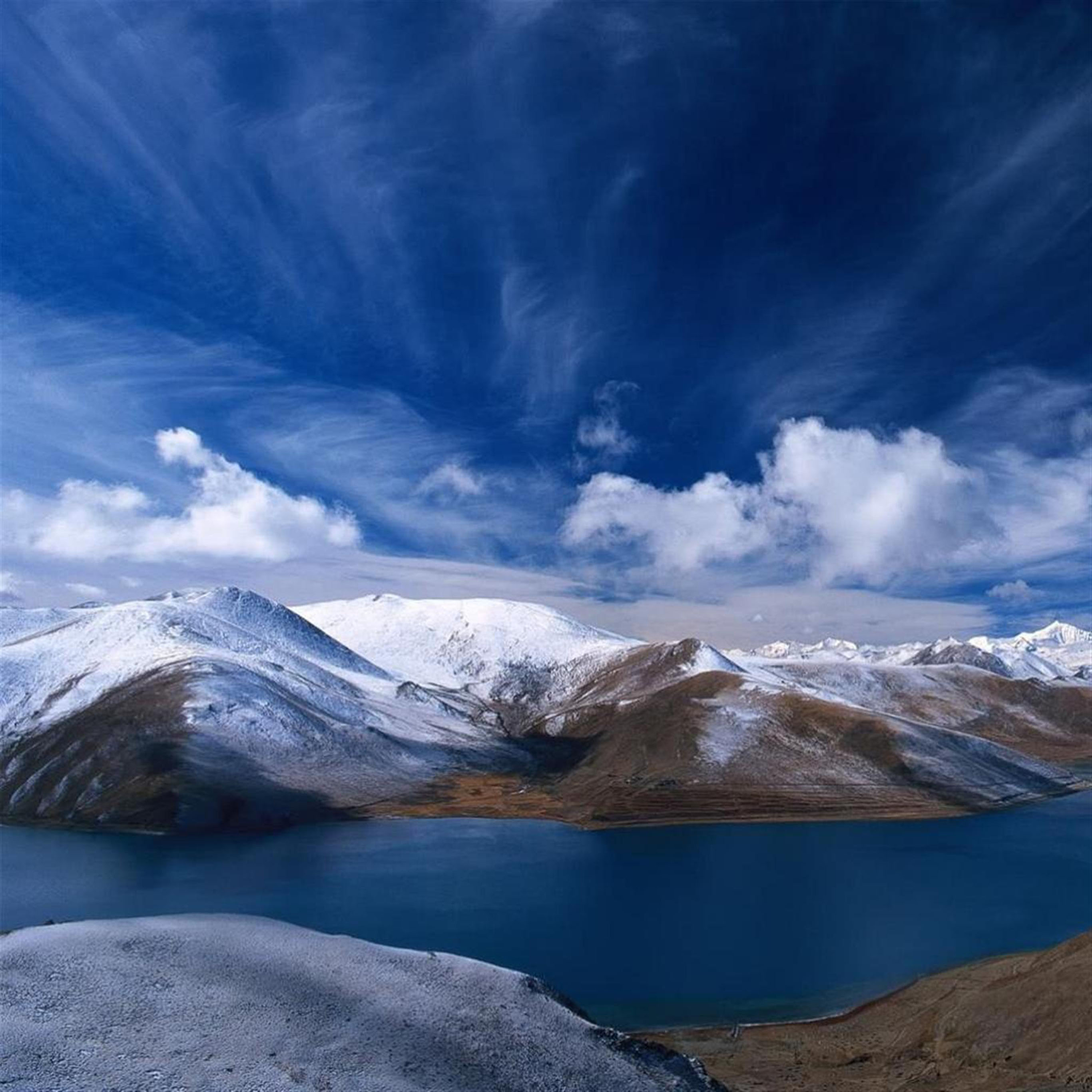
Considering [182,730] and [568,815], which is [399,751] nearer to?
[182,730]

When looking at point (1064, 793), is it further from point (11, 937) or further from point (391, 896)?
point (11, 937)

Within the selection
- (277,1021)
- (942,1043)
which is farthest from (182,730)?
(942,1043)

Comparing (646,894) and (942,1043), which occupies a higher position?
(646,894)

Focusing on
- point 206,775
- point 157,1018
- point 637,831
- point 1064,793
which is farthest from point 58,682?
point 1064,793

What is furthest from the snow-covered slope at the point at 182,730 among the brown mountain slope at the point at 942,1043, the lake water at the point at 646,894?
the brown mountain slope at the point at 942,1043

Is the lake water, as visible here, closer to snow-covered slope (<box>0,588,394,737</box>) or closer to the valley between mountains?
the valley between mountains

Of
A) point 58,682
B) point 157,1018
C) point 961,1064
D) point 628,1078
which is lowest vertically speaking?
point 961,1064
